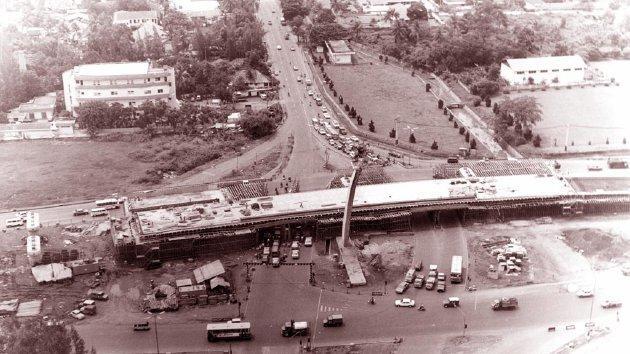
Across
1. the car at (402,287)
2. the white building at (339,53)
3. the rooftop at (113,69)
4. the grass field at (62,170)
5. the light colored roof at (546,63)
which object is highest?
the rooftop at (113,69)

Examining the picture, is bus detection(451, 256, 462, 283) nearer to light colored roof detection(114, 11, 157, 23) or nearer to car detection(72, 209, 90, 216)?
car detection(72, 209, 90, 216)

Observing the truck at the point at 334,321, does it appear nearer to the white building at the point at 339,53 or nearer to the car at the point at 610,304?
the car at the point at 610,304

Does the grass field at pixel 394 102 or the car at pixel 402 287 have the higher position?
the grass field at pixel 394 102

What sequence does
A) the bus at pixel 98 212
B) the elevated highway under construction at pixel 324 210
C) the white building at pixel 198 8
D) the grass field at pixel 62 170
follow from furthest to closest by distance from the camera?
the white building at pixel 198 8
the grass field at pixel 62 170
the bus at pixel 98 212
the elevated highway under construction at pixel 324 210

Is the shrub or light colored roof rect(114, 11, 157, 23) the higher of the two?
light colored roof rect(114, 11, 157, 23)

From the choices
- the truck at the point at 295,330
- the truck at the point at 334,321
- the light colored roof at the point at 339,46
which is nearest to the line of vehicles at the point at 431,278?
the truck at the point at 334,321

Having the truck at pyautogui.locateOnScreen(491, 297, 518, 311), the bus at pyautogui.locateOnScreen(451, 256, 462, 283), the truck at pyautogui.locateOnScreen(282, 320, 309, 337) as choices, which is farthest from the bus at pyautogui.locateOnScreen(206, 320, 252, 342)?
the truck at pyautogui.locateOnScreen(491, 297, 518, 311)

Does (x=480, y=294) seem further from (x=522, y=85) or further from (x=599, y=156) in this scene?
(x=522, y=85)
